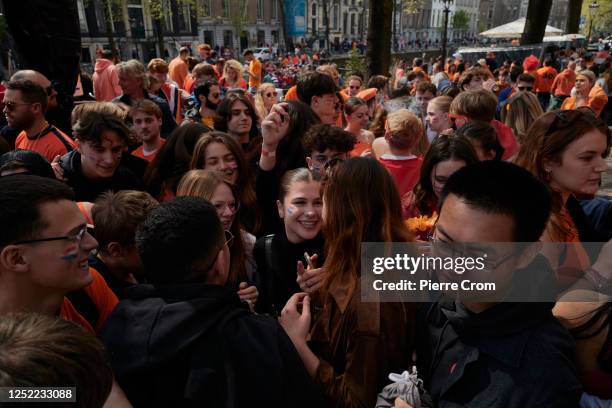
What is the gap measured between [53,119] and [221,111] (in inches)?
73.0

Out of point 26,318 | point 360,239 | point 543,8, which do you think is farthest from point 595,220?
point 543,8

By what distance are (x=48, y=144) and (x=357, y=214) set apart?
2958mm

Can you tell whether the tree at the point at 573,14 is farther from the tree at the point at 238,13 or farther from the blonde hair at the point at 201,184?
the tree at the point at 238,13

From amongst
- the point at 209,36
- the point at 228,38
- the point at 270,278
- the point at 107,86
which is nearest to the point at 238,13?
the point at 209,36

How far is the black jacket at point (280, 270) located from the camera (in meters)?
2.42

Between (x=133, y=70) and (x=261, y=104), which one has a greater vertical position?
(x=133, y=70)

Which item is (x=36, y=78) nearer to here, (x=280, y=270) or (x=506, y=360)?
(x=280, y=270)

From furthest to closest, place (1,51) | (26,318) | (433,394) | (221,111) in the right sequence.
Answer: (1,51) < (221,111) < (433,394) < (26,318)

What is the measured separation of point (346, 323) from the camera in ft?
5.54

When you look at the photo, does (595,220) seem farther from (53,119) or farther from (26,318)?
(53,119)

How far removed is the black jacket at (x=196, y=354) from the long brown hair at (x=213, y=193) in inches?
39.5

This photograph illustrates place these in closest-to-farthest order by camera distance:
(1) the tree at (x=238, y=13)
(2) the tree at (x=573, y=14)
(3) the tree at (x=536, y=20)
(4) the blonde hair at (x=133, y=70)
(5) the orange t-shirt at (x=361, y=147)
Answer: (5) the orange t-shirt at (x=361, y=147) < (4) the blonde hair at (x=133, y=70) < (3) the tree at (x=536, y=20) < (2) the tree at (x=573, y=14) < (1) the tree at (x=238, y=13)

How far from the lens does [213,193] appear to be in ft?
8.50

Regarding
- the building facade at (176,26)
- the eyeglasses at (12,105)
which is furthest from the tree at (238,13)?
the eyeglasses at (12,105)
